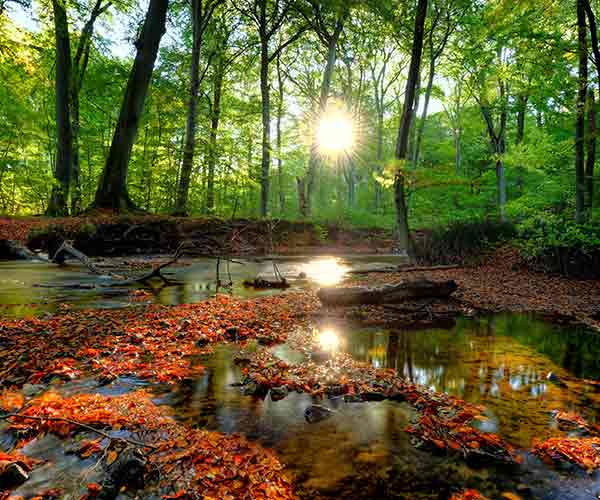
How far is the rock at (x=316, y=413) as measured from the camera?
100.0 inches

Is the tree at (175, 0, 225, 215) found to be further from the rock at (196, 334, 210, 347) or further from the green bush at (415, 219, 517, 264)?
the rock at (196, 334, 210, 347)

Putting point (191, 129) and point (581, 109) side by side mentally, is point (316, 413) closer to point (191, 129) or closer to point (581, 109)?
point (581, 109)

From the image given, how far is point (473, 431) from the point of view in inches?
93.0

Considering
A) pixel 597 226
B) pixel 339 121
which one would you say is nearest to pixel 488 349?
pixel 597 226

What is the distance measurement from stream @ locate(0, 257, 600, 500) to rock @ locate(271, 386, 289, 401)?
58 mm

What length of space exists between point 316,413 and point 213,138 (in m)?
19.0

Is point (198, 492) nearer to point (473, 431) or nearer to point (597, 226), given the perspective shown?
point (473, 431)

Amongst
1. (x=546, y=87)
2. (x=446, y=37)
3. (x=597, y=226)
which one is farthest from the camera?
(x=446, y=37)

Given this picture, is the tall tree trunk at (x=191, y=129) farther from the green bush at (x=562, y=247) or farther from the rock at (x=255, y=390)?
the rock at (x=255, y=390)

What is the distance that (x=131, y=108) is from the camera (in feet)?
45.0

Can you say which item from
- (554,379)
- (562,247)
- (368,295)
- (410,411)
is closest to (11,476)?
(410,411)

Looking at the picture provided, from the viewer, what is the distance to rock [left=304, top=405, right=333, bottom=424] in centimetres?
254

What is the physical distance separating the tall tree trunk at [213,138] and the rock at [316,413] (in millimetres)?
15380

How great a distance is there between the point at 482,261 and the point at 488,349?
8.23 m
